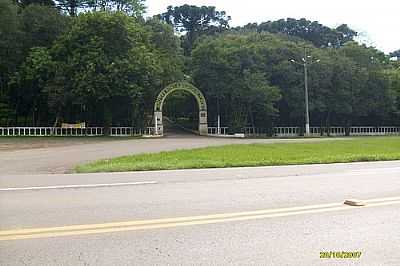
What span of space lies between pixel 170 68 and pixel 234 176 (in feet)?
113

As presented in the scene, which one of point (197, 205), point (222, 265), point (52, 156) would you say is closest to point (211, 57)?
point (52, 156)

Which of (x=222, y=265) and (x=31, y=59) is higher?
(x=31, y=59)

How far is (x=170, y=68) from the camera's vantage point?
1850 inches

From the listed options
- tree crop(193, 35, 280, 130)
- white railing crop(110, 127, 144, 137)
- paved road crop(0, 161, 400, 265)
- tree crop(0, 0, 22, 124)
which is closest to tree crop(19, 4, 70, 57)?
tree crop(0, 0, 22, 124)

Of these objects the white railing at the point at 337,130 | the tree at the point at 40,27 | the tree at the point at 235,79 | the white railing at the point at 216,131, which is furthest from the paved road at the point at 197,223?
the white railing at the point at 337,130

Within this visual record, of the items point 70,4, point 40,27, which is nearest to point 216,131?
point 40,27

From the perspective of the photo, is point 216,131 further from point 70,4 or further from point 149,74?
point 70,4

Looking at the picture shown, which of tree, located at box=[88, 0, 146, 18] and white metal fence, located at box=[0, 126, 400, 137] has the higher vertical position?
tree, located at box=[88, 0, 146, 18]

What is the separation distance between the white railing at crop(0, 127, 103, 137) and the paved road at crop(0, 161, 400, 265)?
29.7 metres

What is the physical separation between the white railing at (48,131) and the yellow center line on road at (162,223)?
3424 centimetres

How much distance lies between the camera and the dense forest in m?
40.2

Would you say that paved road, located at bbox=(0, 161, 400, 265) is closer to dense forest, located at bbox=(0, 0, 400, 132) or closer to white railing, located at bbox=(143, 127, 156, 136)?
dense forest, located at bbox=(0, 0, 400, 132)

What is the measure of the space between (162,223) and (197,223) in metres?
0.51

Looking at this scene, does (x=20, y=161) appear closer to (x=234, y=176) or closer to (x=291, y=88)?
(x=234, y=176)
